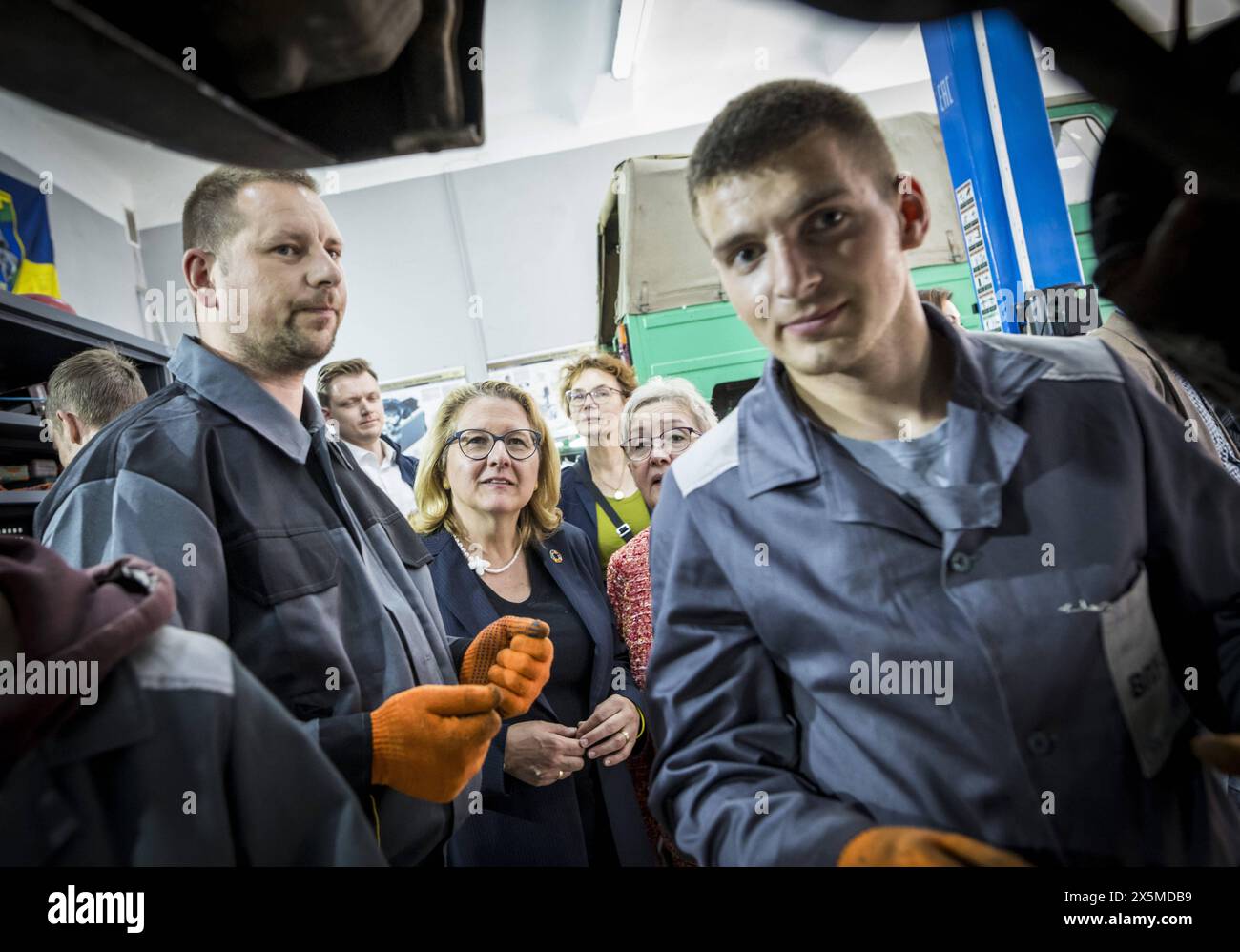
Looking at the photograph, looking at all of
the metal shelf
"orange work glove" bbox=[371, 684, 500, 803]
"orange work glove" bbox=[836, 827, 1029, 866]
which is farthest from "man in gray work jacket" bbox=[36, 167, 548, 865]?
the metal shelf

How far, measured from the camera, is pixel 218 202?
83cm

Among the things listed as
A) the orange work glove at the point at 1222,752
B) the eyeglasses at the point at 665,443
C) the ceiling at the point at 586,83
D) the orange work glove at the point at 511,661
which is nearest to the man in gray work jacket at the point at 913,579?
the orange work glove at the point at 1222,752

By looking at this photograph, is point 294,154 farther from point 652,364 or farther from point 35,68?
point 652,364

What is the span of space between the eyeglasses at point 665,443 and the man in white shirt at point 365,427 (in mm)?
533

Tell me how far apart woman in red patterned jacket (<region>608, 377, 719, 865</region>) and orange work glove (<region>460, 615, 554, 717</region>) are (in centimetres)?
38

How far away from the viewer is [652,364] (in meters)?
1.07

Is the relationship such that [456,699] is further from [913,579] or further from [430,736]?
[913,579]

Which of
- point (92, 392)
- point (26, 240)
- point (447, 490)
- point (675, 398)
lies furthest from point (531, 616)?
point (92, 392)

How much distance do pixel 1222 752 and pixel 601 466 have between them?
1.44 meters

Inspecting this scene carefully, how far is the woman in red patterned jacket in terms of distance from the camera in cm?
140

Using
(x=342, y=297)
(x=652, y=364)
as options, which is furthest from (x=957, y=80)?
(x=342, y=297)

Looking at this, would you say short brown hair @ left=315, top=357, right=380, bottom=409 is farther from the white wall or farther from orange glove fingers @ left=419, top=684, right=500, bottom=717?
orange glove fingers @ left=419, top=684, right=500, bottom=717
